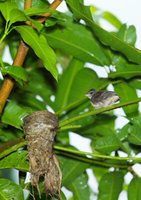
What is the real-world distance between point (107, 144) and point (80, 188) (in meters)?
0.23

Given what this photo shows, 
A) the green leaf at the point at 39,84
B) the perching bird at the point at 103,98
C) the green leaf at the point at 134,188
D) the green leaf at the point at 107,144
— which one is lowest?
the green leaf at the point at 134,188

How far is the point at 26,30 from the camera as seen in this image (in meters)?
0.86

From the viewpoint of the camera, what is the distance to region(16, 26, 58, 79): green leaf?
2.73 feet

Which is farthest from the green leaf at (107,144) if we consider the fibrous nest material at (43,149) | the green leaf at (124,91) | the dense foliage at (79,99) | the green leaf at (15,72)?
the green leaf at (15,72)

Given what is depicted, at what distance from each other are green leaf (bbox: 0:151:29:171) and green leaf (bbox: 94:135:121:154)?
0.22 m

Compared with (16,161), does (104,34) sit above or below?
above

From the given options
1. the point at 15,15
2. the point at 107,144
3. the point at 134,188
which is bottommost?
the point at 134,188

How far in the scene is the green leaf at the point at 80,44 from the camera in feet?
3.81

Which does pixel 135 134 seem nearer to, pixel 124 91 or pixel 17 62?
pixel 124 91

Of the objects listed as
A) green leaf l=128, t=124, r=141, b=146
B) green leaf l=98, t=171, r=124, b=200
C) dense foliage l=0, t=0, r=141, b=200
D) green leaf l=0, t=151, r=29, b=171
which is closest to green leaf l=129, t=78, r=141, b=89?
dense foliage l=0, t=0, r=141, b=200

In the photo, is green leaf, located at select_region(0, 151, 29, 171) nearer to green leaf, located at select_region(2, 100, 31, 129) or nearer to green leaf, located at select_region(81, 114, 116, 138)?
green leaf, located at select_region(2, 100, 31, 129)

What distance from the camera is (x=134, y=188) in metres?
1.21

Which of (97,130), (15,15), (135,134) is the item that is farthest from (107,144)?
(15,15)

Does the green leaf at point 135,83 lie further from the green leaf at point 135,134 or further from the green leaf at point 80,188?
the green leaf at point 80,188
